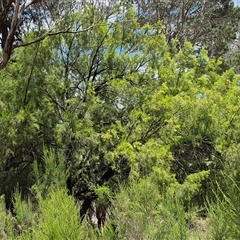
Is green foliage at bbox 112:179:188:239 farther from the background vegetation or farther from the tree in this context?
the tree

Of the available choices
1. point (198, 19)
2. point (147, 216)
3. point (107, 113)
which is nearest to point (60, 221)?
point (147, 216)

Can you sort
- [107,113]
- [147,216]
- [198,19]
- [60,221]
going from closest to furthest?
[60,221] → [147,216] → [107,113] → [198,19]

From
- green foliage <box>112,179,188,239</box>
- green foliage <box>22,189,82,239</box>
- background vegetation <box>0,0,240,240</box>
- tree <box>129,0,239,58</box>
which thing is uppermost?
tree <box>129,0,239,58</box>

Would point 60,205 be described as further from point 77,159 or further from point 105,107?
point 105,107

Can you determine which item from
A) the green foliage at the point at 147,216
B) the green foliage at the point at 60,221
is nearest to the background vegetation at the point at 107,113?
the green foliage at the point at 147,216

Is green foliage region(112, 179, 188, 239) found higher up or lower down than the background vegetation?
lower down

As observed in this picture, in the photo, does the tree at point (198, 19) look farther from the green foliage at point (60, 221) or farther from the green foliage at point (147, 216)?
the green foliage at point (60, 221)

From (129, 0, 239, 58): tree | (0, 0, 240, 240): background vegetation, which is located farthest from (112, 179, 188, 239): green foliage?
(129, 0, 239, 58): tree

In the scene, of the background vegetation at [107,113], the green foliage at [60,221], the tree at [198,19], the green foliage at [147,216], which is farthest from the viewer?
the tree at [198,19]

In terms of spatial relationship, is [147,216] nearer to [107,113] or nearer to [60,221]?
[60,221]

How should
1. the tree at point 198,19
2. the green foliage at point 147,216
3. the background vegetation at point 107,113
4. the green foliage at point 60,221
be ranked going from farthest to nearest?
the tree at point 198,19
the background vegetation at point 107,113
the green foliage at point 147,216
the green foliage at point 60,221

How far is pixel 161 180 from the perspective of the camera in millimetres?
6832

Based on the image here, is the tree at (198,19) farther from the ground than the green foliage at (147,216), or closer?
farther from the ground

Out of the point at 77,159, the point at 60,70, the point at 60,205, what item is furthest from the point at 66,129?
the point at 60,205
